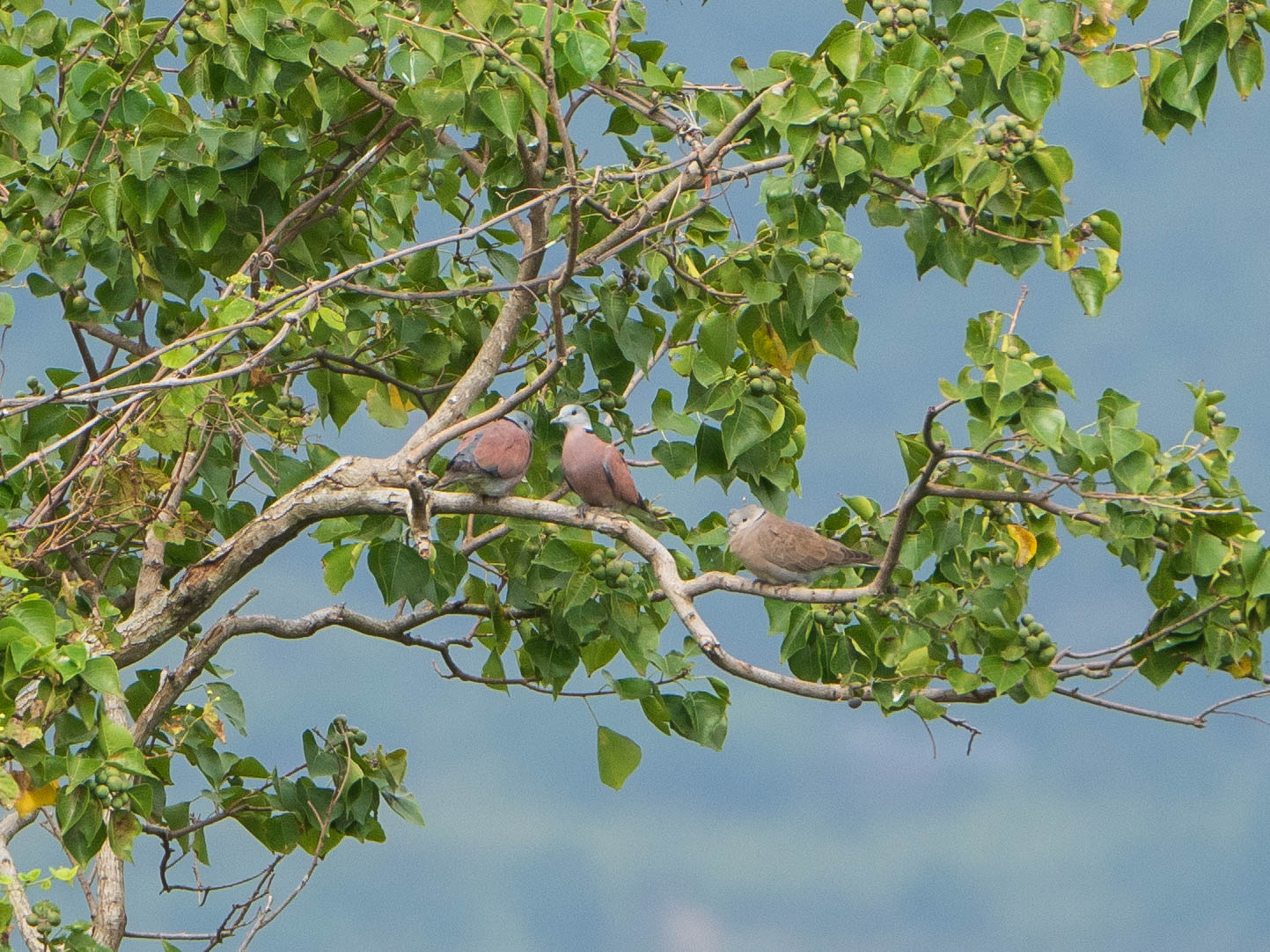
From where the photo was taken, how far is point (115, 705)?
6.00m

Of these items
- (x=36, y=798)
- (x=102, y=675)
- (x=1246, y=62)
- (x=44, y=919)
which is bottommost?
(x=44, y=919)

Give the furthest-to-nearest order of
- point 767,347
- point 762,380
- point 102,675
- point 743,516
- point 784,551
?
point 743,516 → point 784,551 → point 767,347 → point 762,380 → point 102,675

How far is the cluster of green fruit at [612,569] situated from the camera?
5508 mm

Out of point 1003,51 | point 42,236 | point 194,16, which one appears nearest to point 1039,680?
point 1003,51

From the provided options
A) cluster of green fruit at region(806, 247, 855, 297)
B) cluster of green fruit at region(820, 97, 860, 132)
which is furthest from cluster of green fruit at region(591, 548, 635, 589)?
cluster of green fruit at region(820, 97, 860, 132)

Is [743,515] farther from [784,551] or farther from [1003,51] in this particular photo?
[1003,51]

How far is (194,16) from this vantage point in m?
5.46

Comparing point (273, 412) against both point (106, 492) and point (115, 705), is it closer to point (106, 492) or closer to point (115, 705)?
point (106, 492)

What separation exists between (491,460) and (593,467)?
49cm

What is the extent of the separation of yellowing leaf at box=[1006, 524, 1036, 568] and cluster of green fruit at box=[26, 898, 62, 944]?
3885mm

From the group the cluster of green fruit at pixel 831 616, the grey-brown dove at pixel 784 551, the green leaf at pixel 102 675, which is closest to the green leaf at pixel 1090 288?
the cluster of green fruit at pixel 831 616

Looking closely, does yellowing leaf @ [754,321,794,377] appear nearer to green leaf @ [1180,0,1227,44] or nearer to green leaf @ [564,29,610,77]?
green leaf @ [564,29,610,77]

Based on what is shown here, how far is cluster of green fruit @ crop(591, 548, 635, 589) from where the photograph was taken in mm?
5508

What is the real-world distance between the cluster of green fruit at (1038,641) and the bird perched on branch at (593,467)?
73.1 inches
